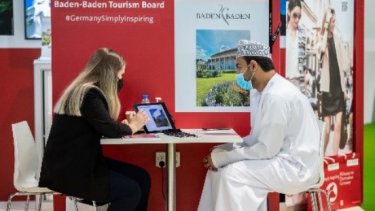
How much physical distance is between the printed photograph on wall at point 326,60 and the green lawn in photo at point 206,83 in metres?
0.91

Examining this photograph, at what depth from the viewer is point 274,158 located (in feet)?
11.5

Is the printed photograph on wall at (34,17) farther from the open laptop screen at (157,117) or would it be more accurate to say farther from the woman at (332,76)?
the woman at (332,76)

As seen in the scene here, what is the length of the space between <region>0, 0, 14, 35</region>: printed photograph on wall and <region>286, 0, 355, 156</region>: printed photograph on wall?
253 cm

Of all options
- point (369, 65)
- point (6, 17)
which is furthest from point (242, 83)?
point (6, 17)

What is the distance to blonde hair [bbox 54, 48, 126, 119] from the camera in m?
3.34

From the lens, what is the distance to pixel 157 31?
13.6ft

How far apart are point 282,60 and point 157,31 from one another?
1.35 m

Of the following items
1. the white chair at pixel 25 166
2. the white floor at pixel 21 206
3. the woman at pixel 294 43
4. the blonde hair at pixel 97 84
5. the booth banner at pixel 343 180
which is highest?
the woman at pixel 294 43

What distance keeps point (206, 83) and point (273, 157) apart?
921mm

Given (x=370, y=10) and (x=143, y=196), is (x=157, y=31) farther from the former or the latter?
(x=370, y=10)

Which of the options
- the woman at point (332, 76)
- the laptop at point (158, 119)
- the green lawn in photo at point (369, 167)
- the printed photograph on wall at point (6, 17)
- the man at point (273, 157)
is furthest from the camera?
the printed photograph on wall at point (6, 17)

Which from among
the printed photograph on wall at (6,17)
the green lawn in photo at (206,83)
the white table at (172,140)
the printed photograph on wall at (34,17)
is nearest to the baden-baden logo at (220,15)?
the green lawn in photo at (206,83)

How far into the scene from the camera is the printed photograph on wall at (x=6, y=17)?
521 centimetres

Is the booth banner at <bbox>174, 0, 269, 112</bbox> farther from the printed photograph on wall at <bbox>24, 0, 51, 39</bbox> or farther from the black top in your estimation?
the printed photograph on wall at <bbox>24, 0, 51, 39</bbox>
